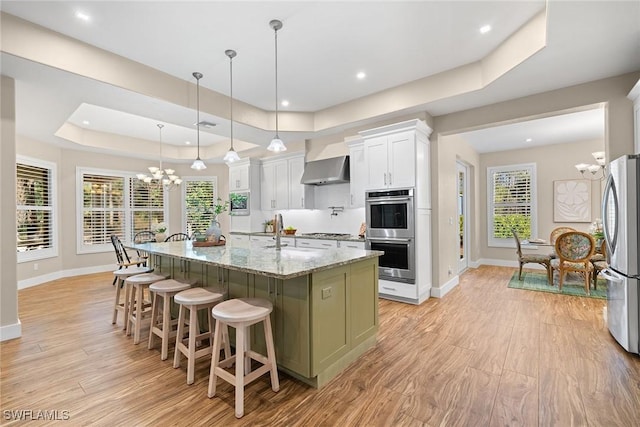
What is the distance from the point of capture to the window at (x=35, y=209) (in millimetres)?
5551

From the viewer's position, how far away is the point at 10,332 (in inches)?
124

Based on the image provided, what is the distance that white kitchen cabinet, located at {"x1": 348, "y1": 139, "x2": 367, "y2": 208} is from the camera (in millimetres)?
4883

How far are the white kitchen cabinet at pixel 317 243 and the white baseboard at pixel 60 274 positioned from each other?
16.6 ft

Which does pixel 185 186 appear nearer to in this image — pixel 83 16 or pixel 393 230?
pixel 83 16

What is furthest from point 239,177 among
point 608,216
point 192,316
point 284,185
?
point 608,216

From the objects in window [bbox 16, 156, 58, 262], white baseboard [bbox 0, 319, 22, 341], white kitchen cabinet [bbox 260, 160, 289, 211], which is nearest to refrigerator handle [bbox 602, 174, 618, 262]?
white kitchen cabinet [bbox 260, 160, 289, 211]

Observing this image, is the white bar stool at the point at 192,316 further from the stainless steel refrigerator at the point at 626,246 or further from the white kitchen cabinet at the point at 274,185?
the white kitchen cabinet at the point at 274,185

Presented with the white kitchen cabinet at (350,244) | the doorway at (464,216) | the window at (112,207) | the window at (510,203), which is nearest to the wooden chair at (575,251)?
the doorway at (464,216)

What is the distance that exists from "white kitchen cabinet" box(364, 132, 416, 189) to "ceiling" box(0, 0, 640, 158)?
1.59ft

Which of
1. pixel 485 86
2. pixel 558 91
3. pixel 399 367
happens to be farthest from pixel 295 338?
pixel 558 91

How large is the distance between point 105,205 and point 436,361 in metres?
7.95

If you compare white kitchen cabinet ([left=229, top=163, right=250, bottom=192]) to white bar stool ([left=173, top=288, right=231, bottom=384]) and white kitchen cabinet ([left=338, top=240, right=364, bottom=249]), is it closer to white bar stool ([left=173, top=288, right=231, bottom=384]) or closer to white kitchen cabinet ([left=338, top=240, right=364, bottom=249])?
white kitchen cabinet ([left=338, top=240, right=364, bottom=249])

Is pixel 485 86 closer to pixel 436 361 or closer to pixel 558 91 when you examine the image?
pixel 558 91

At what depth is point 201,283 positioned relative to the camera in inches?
124
